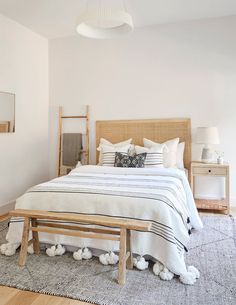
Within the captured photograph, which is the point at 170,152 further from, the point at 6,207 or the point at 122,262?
the point at 6,207

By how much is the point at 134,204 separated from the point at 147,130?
7.11ft

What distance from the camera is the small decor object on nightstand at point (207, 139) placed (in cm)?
359

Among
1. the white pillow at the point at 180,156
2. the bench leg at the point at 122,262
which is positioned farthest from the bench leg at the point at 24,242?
the white pillow at the point at 180,156

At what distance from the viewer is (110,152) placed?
3828 millimetres

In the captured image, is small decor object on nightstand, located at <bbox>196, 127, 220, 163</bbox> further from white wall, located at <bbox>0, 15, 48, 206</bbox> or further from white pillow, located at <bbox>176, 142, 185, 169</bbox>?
white wall, located at <bbox>0, 15, 48, 206</bbox>

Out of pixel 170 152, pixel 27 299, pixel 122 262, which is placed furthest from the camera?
pixel 170 152

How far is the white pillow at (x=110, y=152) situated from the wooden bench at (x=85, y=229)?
1525mm

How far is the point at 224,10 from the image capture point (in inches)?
141

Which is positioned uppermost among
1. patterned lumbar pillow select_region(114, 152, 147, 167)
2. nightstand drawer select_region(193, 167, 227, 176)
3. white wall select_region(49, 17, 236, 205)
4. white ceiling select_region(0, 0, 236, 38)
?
white ceiling select_region(0, 0, 236, 38)

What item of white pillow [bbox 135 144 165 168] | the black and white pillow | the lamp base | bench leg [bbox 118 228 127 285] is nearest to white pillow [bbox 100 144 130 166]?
the black and white pillow

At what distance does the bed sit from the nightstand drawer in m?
0.63

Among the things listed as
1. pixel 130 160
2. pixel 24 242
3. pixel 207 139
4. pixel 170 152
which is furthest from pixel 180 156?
pixel 24 242

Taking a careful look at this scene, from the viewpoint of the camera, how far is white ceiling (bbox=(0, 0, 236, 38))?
131 inches

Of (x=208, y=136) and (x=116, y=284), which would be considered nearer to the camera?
(x=116, y=284)
